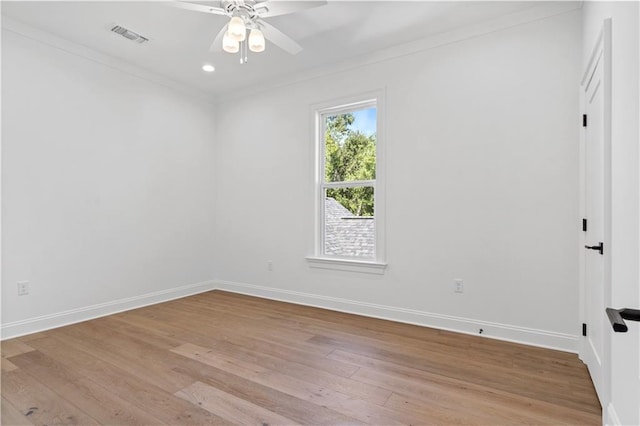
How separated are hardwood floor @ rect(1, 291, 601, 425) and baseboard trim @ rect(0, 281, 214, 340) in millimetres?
162

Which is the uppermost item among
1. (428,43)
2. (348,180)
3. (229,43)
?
(428,43)

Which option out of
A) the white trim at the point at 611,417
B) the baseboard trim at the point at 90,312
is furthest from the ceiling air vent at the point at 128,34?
the white trim at the point at 611,417

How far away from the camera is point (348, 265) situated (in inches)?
153

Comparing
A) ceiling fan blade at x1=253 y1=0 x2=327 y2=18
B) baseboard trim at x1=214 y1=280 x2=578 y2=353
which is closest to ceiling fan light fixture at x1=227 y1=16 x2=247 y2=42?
ceiling fan blade at x1=253 y1=0 x2=327 y2=18

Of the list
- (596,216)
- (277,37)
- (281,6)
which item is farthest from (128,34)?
(596,216)

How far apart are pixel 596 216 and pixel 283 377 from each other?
7.65ft

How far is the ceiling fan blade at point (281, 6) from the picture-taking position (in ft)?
7.45

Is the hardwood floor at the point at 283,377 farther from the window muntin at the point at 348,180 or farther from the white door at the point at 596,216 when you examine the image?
the window muntin at the point at 348,180

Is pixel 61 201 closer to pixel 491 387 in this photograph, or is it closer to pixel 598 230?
pixel 491 387

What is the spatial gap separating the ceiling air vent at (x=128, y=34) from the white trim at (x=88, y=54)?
1.95 ft

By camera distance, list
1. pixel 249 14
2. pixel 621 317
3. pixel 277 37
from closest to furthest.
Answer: pixel 621 317
pixel 249 14
pixel 277 37

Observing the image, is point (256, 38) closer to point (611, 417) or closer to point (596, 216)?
point (596, 216)

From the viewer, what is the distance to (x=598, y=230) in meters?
2.14

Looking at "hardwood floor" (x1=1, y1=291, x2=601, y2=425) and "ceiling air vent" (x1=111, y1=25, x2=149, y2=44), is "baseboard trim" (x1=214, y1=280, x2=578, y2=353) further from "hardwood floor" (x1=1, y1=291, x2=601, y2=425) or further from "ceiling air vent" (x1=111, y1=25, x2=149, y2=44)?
"ceiling air vent" (x1=111, y1=25, x2=149, y2=44)
